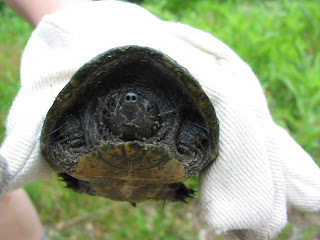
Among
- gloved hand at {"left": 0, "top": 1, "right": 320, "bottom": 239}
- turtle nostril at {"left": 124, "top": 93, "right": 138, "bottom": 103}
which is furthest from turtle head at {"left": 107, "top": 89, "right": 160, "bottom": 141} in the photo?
gloved hand at {"left": 0, "top": 1, "right": 320, "bottom": 239}

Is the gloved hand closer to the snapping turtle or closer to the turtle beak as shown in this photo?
the snapping turtle

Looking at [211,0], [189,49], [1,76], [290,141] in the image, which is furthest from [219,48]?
[211,0]

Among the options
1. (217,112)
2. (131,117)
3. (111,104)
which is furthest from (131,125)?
(217,112)

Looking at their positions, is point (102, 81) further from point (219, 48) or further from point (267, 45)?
point (267, 45)

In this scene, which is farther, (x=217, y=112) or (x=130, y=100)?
(x=217, y=112)

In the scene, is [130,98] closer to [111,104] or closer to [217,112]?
[111,104]

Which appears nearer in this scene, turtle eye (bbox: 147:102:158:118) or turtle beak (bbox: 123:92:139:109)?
turtle beak (bbox: 123:92:139:109)

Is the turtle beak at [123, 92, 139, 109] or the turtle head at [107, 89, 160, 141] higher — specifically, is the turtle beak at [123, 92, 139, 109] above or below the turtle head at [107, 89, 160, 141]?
above
